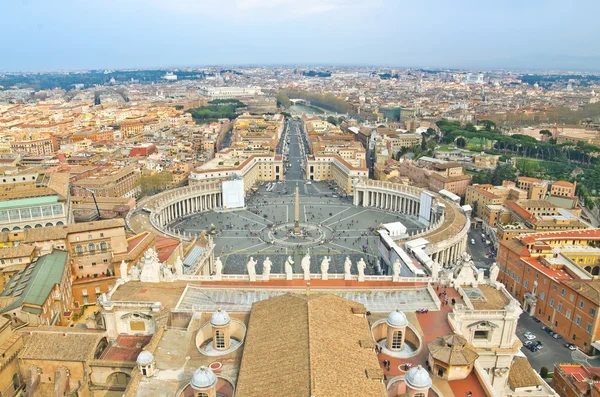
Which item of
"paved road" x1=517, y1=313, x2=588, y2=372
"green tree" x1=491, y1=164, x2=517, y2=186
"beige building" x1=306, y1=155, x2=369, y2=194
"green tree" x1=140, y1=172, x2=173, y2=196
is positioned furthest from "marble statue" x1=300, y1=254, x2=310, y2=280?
"green tree" x1=491, y1=164, x2=517, y2=186

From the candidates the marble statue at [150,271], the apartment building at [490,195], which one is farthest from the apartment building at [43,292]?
the apartment building at [490,195]

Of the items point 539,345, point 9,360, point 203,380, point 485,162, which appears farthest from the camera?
point 485,162

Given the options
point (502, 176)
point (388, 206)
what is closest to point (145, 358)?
point (388, 206)

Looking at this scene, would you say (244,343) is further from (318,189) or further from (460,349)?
(318,189)

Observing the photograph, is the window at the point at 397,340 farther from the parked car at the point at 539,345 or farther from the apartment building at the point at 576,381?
the parked car at the point at 539,345

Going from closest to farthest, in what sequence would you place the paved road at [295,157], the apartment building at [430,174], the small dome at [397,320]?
the small dome at [397,320]
the apartment building at [430,174]
the paved road at [295,157]

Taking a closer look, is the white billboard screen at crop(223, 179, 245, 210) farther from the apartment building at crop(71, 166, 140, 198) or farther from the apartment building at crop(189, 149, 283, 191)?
the apartment building at crop(71, 166, 140, 198)

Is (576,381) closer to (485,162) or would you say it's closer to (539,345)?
(539,345)
